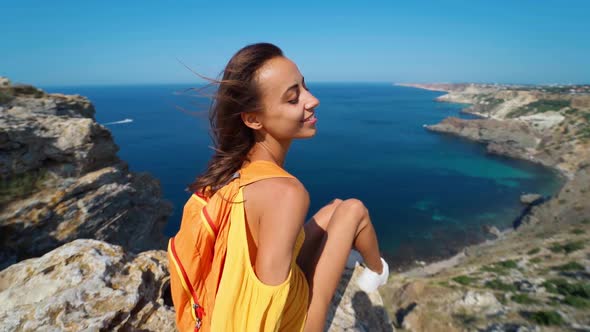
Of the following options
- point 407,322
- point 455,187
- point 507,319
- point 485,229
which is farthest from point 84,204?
point 455,187

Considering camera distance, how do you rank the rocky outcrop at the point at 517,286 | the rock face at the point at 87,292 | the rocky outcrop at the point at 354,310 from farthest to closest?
the rocky outcrop at the point at 517,286
the rocky outcrop at the point at 354,310
the rock face at the point at 87,292

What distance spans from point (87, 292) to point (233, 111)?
7.66ft

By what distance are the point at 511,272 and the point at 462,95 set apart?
163567mm

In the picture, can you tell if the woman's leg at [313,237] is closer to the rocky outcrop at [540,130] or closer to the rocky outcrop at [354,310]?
the rocky outcrop at [354,310]

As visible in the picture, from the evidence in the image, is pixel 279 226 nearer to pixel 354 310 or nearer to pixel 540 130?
pixel 354 310

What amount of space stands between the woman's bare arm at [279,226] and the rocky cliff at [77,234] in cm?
191

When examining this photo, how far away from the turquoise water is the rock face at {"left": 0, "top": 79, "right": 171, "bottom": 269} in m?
14.2

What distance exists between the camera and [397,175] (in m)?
47.4

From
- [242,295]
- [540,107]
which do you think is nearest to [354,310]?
[242,295]

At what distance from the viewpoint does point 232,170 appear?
222 cm

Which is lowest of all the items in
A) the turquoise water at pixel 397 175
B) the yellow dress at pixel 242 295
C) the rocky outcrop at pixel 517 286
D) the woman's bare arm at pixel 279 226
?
the turquoise water at pixel 397 175

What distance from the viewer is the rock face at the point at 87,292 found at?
2.53 m

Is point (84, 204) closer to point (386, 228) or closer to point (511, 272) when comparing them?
point (511, 272)

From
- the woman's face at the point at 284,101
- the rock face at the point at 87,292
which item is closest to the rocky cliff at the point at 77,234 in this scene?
the rock face at the point at 87,292
